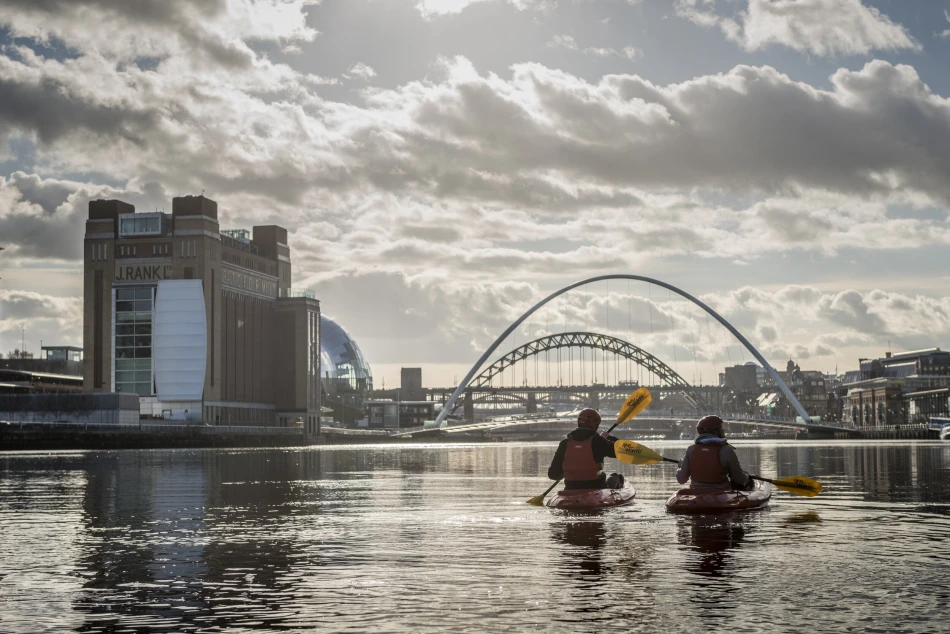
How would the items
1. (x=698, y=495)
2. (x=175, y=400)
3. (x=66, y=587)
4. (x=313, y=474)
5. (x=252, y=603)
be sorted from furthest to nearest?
(x=175, y=400), (x=313, y=474), (x=698, y=495), (x=66, y=587), (x=252, y=603)

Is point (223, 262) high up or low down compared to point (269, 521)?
up

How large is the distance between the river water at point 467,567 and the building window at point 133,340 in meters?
Answer: 145

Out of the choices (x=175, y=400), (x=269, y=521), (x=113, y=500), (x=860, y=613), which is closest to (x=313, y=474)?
(x=113, y=500)

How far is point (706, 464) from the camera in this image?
96.5 feet

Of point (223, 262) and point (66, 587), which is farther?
point (223, 262)

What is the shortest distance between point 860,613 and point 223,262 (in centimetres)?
17677

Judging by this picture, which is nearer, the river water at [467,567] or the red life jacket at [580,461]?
the river water at [467,567]

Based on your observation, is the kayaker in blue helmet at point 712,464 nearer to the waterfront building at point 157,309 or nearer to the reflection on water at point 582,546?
the reflection on water at point 582,546

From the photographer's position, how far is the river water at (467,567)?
1520 centimetres

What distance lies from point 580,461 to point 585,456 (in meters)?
0.27

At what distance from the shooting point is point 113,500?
126 ft

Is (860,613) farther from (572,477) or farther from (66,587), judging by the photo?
(572,477)

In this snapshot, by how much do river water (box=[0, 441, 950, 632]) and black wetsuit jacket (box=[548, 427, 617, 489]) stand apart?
1025 millimetres

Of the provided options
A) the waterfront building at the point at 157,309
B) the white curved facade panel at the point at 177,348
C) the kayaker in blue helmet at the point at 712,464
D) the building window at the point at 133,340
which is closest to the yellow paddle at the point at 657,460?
the kayaker in blue helmet at the point at 712,464
